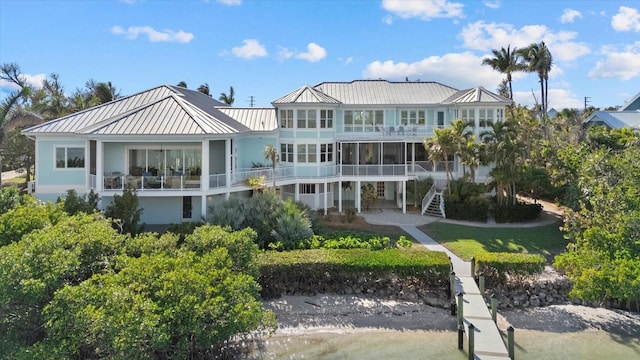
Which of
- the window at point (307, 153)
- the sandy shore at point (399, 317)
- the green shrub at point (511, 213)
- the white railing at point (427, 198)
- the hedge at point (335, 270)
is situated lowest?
the sandy shore at point (399, 317)

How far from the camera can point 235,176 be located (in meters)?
25.5

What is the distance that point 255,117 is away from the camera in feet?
104

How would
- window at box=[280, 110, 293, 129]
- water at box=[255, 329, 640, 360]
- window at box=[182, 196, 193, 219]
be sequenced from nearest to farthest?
water at box=[255, 329, 640, 360]
window at box=[182, 196, 193, 219]
window at box=[280, 110, 293, 129]

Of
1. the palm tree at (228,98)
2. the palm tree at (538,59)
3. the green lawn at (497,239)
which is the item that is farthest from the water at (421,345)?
the palm tree at (228,98)

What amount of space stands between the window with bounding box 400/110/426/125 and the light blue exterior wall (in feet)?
68.7

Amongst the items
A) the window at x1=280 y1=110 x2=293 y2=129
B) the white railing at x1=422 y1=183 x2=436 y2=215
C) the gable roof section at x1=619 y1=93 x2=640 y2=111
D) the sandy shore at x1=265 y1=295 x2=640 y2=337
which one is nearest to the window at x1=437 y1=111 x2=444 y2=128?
the white railing at x1=422 y1=183 x2=436 y2=215

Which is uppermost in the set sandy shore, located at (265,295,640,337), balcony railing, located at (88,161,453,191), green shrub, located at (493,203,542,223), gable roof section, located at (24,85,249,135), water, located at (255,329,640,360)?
gable roof section, located at (24,85,249,135)

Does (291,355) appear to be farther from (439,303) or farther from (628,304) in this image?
(628,304)

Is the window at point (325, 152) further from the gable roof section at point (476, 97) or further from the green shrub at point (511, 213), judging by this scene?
the green shrub at point (511, 213)

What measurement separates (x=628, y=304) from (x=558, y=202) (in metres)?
9.98

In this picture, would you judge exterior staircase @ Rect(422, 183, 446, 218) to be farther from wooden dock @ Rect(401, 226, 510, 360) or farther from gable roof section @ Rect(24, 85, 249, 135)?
gable roof section @ Rect(24, 85, 249, 135)

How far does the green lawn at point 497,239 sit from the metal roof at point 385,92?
10646mm

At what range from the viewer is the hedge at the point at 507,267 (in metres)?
17.6

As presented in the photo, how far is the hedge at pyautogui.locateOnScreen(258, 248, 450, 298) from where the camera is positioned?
1728 centimetres
